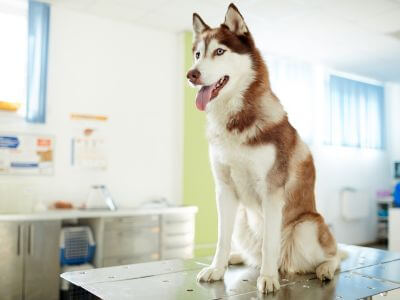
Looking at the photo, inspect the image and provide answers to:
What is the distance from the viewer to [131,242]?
12.7 ft

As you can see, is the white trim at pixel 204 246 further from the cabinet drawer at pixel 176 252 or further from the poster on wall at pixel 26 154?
the poster on wall at pixel 26 154

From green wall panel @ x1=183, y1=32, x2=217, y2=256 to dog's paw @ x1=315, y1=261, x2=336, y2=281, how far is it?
10.5 ft

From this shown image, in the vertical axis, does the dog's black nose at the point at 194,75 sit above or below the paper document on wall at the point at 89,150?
above

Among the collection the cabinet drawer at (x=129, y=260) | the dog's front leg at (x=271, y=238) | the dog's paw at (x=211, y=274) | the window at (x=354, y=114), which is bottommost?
the cabinet drawer at (x=129, y=260)

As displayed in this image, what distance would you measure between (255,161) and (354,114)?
6.02 meters

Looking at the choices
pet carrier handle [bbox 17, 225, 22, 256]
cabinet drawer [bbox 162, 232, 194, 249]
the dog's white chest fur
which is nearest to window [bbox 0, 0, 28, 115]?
pet carrier handle [bbox 17, 225, 22, 256]

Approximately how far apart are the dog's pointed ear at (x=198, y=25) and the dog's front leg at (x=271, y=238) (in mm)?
726

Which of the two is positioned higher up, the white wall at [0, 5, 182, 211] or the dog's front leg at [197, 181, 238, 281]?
the white wall at [0, 5, 182, 211]

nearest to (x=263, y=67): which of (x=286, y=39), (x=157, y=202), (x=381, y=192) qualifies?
(x=157, y=202)

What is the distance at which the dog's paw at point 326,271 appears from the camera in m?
1.63

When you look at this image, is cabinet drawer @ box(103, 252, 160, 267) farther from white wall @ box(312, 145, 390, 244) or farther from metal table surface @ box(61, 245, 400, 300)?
white wall @ box(312, 145, 390, 244)

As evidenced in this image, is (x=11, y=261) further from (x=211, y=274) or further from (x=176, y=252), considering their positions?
(x=211, y=274)

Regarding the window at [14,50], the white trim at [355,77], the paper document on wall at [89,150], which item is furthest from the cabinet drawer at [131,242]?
the white trim at [355,77]

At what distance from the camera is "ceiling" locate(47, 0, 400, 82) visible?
4.06m
